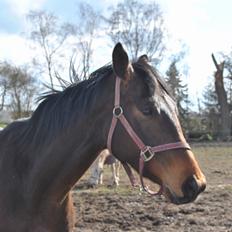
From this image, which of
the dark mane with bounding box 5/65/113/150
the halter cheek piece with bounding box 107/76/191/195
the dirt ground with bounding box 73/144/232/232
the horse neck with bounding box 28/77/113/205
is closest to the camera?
the halter cheek piece with bounding box 107/76/191/195

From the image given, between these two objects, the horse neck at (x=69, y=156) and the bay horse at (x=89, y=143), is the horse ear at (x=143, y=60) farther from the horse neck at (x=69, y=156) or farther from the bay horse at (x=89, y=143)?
the horse neck at (x=69, y=156)

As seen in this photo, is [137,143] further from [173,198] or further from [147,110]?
[173,198]

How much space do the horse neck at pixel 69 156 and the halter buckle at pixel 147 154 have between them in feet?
1.11

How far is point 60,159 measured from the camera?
2961 mm

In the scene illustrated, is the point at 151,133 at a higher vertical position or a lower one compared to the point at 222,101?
lower

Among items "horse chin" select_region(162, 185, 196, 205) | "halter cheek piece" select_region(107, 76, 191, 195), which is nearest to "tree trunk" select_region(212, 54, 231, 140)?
"halter cheek piece" select_region(107, 76, 191, 195)

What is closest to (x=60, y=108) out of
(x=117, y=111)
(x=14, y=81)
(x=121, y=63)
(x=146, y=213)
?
(x=117, y=111)

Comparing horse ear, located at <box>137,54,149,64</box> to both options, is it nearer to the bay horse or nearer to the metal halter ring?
the bay horse

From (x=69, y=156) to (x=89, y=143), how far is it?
174 millimetres

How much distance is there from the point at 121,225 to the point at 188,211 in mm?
1205

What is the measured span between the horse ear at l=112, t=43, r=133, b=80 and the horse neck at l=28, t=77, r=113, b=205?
19 cm

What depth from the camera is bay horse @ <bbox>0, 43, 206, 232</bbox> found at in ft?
8.34

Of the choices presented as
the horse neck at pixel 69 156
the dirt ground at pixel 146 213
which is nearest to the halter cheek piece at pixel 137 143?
the horse neck at pixel 69 156

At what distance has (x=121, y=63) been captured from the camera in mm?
2668
